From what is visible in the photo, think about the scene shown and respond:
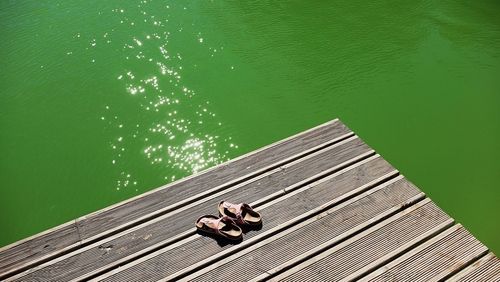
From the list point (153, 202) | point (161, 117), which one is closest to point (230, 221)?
point (153, 202)

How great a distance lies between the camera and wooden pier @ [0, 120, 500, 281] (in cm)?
229

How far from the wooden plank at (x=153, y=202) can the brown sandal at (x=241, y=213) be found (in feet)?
0.73

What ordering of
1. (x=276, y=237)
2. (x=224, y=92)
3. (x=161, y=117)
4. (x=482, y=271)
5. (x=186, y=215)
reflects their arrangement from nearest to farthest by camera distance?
(x=482, y=271) → (x=276, y=237) → (x=186, y=215) → (x=161, y=117) → (x=224, y=92)

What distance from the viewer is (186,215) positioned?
2541mm

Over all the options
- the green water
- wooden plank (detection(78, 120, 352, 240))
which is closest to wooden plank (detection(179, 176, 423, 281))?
wooden plank (detection(78, 120, 352, 240))

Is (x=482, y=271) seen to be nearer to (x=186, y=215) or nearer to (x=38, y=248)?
(x=186, y=215)

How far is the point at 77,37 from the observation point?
14.0 ft

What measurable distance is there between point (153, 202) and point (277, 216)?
0.82 meters

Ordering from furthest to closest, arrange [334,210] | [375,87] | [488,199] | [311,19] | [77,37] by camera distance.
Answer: [311,19], [77,37], [375,87], [488,199], [334,210]

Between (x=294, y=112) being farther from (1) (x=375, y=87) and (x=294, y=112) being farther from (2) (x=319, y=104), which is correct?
(1) (x=375, y=87)

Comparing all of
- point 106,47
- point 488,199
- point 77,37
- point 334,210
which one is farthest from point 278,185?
point 77,37

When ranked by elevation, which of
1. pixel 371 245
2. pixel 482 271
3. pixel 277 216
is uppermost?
pixel 277 216

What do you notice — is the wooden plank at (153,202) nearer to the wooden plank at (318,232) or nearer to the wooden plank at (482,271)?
the wooden plank at (318,232)

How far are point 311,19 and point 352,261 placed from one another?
3289mm
